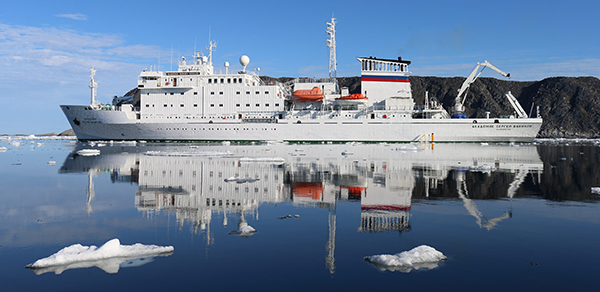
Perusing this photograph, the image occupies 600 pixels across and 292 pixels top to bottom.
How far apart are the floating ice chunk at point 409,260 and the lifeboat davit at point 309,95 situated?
30995mm

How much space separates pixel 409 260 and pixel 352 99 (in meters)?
31.7

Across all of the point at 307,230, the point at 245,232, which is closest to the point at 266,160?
the point at 307,230

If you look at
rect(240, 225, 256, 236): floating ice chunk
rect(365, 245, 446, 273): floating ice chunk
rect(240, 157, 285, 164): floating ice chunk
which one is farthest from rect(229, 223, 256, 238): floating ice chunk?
rect(240, 157, 285, 164): floating ice chunk

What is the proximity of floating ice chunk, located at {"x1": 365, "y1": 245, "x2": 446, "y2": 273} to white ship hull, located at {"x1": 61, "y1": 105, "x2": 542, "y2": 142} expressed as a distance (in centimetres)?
3079

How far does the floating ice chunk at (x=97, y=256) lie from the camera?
3.97 meters

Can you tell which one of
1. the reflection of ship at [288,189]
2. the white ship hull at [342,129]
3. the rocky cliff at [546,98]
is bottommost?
the reflection of ship at [288,189]

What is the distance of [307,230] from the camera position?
548cm

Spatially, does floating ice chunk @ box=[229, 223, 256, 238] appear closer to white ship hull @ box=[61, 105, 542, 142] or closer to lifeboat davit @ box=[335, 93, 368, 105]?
white ship hull @ box=[61, 105, 542, 142]

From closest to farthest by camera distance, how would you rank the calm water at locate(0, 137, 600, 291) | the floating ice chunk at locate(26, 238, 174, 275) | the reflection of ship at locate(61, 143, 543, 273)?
1. the calm water at locate(0, 137, 600, 291)
2. the floating ice chunk at locate(26, 238, 174, 275)
3. the reflection of ship at locate(61, 143, 543, 273)

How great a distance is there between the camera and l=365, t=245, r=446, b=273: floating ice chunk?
13.1 feet

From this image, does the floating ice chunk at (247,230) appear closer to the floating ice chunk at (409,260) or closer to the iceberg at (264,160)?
the floating ice chunk at (409,260)

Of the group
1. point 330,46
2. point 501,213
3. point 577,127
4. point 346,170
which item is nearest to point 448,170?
point 346,170

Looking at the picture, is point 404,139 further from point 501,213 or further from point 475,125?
point 501,213

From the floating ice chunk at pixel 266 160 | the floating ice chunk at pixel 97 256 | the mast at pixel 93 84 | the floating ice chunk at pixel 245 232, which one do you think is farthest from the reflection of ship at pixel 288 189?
the mast at pixel 93 84
